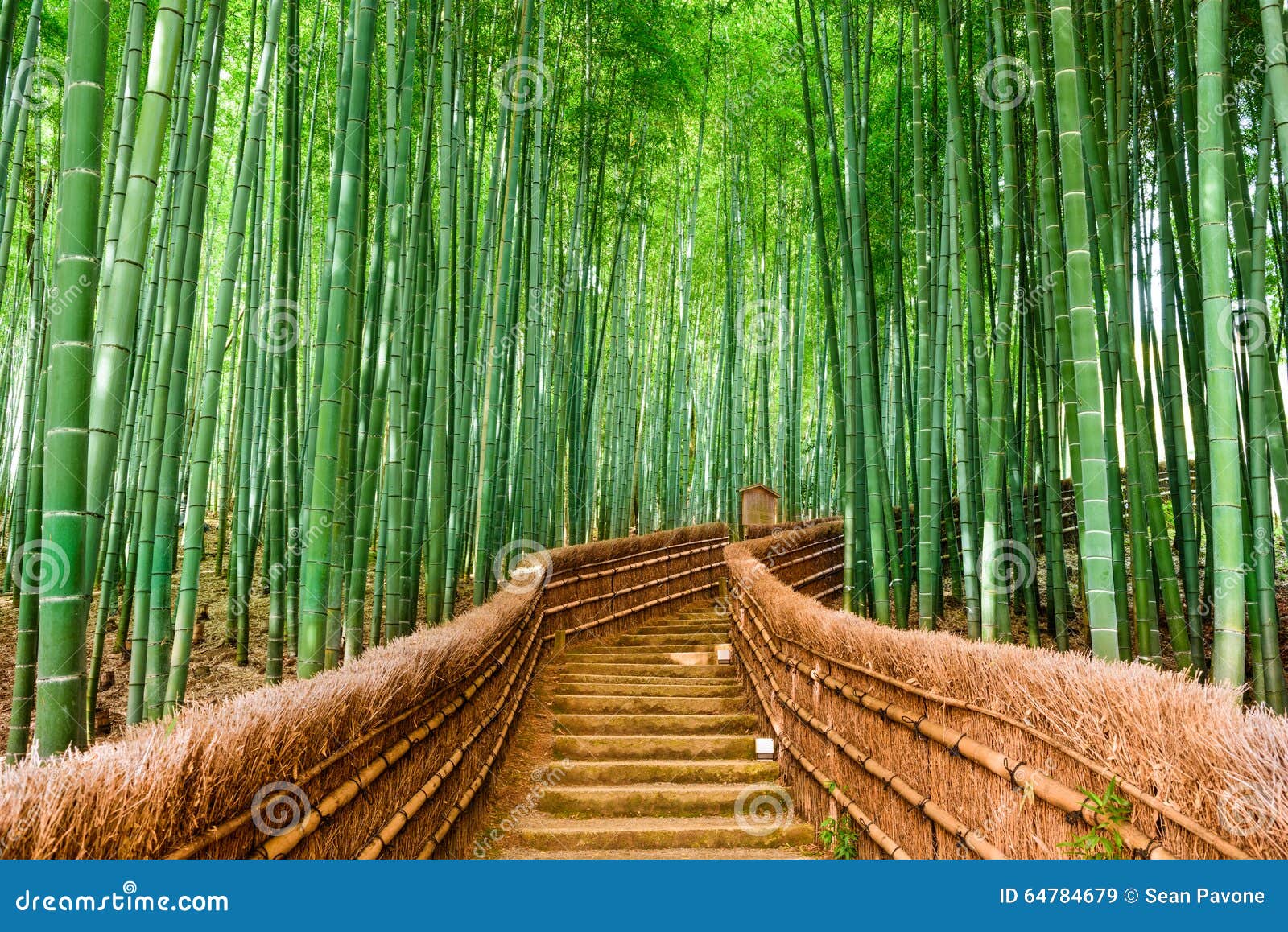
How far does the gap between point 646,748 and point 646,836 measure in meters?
0.84

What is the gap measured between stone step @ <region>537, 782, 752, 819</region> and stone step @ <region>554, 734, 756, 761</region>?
47 cm

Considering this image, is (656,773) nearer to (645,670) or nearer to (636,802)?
(636,802)

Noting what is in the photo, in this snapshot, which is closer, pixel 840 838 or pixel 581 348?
pixel 840 838

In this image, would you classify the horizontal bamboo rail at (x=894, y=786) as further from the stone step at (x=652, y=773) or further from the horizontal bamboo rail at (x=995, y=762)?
the stone step at (x=652, y=773)

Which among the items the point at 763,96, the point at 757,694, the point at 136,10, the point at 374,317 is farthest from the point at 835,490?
the point at 136,10

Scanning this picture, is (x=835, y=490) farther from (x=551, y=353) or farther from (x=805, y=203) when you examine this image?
(x=551, y=353)

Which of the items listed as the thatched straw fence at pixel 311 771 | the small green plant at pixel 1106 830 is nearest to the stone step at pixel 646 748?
the thatched straw fence at pixel 311 771

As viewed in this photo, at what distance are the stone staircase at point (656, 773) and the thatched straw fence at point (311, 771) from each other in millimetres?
338

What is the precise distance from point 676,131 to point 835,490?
16.6 feet

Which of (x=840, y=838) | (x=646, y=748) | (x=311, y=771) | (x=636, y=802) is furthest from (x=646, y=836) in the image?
(x=311, y=771)

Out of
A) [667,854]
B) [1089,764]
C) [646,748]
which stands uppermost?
[1089,764]

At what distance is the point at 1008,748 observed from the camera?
2045mm

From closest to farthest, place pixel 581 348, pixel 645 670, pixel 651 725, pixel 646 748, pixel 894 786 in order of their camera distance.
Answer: pixel 894 786, pixel 646 748, pixel 651 725, pixel 645 670, pixel 581 348

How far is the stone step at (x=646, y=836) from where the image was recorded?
10.5 feet
